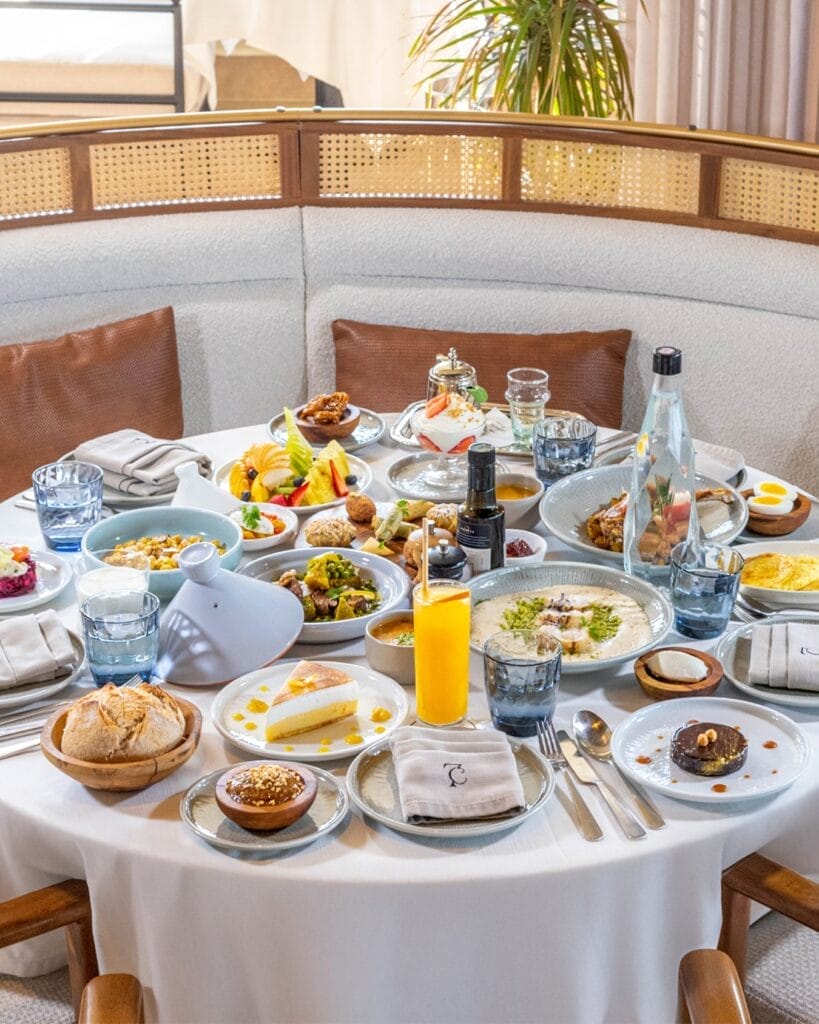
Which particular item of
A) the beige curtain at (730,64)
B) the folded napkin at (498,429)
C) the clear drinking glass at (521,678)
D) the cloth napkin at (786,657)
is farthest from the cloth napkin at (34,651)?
the beige curtain at (730,64)

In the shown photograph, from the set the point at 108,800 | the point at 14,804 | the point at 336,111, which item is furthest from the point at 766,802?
the point at 336,111

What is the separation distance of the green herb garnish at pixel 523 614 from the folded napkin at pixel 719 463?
59 cm

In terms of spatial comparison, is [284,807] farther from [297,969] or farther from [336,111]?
[336,111]

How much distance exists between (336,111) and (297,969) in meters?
2.54

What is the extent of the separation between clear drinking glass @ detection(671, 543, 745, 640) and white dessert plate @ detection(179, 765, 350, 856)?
598 mm

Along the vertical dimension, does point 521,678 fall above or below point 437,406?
below

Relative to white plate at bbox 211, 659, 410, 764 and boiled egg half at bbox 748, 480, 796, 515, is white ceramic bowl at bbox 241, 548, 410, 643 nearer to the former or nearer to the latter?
white plate at bbox 211, 659, 410, 764

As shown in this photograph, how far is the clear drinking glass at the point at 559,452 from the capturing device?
7.60ft

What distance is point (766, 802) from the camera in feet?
4.76

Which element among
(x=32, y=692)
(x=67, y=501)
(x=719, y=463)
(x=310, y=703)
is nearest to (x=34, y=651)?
(x=32, y=692)

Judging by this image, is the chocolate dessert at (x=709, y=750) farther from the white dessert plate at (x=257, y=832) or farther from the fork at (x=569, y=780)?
the white dessert plate at (x=257, y=832)

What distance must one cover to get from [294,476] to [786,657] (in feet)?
3.22

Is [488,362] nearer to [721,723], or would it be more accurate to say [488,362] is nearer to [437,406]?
[437,406]

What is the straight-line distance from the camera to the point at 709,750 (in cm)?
149
